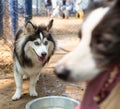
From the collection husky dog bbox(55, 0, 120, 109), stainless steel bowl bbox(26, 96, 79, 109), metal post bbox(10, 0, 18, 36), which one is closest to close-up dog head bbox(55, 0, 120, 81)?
husky dog bbox(55, 0, 120, 109)

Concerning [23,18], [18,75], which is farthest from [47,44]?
[23,18]

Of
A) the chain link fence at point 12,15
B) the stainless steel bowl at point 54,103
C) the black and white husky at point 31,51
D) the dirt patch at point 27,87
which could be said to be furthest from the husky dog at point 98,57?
the chain link fence at point 12,15

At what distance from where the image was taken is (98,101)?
1684 mm

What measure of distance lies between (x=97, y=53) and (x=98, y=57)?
0.07ft

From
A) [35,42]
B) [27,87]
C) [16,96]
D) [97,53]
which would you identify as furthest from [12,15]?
[97,53]

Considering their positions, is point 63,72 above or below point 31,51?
above

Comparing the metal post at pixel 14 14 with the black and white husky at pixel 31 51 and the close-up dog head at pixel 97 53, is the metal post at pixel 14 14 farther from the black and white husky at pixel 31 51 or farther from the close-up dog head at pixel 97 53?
the close-up dog head at pixel 97 53

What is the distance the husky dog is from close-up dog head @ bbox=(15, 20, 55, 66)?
273 centimetres

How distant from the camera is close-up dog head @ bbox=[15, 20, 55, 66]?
14.5 ft

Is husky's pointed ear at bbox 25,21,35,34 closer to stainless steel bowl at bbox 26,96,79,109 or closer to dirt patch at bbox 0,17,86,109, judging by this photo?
dirt patch at bbox 0,17,86,109

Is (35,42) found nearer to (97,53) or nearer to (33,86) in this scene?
(33,86)

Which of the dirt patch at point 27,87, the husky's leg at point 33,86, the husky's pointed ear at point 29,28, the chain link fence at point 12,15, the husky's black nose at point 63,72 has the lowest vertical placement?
the dirt patch at point 27,87

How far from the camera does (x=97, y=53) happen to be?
62.8 inches

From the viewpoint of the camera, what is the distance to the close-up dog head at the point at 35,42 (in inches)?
175
